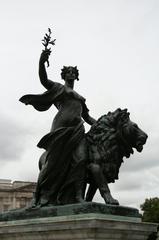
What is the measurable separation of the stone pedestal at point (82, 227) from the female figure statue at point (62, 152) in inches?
26.4

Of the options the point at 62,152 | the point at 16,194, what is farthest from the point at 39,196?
the point at 16,194

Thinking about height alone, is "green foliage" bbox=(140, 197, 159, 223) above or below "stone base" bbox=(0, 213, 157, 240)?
above

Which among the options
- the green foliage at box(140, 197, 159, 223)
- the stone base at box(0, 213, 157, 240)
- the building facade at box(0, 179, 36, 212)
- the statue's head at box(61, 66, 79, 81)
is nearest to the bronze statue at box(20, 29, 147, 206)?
the statue's head at box(61, 66, 79, 81)

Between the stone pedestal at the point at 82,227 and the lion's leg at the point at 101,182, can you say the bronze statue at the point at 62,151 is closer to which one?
the lion's leg at the point at 101,182

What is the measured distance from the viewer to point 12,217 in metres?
11.3

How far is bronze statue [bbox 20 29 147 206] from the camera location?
1072 centimetres

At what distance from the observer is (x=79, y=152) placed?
35.8ft

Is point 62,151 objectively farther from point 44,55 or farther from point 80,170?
point 44,55

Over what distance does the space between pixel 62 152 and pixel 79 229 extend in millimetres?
2305

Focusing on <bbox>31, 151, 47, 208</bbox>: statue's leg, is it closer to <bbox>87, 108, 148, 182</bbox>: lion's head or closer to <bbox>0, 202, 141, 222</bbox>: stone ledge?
<bbox>0, 202, 141, 222</bbox>: stone ledge

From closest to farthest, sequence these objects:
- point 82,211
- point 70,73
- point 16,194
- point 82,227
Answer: point 82,227
point 82,211
point 70,73
point 16,194

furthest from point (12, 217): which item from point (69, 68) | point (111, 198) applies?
point (69, 68)

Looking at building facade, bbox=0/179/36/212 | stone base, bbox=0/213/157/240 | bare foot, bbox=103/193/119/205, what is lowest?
stone base, bbox=0/213/157/240

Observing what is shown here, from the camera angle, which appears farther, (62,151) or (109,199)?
(62,151)
